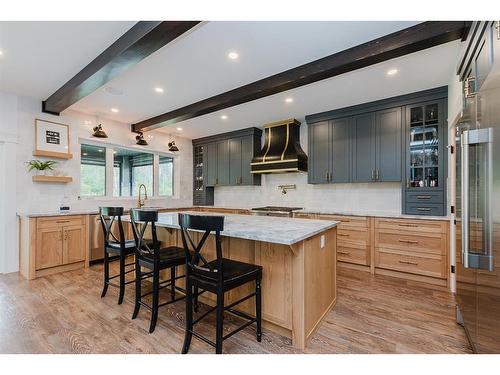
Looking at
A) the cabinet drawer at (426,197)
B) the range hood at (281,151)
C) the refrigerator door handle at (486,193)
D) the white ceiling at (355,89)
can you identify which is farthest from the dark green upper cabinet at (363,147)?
the refrigerator door handle at (486,193)

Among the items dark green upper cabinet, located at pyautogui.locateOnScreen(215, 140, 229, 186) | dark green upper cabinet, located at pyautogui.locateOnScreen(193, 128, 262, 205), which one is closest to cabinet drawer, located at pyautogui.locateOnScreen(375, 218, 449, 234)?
dark green upper cabinet, located at pyautogui.locateOnScreen(193, 128, 262, 205)

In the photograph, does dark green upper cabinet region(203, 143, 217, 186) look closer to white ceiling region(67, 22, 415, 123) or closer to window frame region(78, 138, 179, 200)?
window frame region(78, 138, 179, 200)

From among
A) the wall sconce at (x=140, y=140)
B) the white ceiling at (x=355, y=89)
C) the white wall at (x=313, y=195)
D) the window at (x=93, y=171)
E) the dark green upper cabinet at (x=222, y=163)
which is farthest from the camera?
the dark green upper cabinet at (x=222, y=163)

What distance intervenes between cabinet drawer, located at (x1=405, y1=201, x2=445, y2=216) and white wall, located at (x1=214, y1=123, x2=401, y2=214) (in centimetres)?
35

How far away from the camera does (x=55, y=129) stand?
411 cm

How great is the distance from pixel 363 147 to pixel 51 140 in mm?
5133

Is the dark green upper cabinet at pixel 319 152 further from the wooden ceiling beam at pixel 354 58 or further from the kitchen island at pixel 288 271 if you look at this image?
the kitchen island at pixel 288 271

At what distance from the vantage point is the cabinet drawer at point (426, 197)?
11.2ft

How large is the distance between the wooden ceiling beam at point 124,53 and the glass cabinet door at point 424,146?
3.37 metres

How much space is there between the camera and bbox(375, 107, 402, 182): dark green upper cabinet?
12.4 ft

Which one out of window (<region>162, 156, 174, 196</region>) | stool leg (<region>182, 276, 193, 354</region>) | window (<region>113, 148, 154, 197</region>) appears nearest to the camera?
stool leg (<region>182, 276, 193, 354</region>)

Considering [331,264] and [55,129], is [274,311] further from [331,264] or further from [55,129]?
[55,129]

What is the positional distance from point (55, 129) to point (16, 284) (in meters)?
2.41
